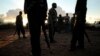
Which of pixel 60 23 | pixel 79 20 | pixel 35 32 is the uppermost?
pixel 79 20

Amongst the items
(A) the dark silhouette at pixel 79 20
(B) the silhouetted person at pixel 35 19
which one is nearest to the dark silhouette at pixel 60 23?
(A) the dark silhouette at pixel 79 20

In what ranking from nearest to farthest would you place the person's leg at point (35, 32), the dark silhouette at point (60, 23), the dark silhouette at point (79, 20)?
the person's leg at point (35, 32), the dark silhouette at point (79, 20), the dark silhouette at point (60, 23)

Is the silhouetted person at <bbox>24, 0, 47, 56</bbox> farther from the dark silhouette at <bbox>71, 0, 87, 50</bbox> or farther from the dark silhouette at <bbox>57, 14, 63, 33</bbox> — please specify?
the dark silhouette at <bbox>57, 14, 63, 33</bbox>

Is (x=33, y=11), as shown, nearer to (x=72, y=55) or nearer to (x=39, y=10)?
(x=39, y=10)

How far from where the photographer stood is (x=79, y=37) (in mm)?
8938

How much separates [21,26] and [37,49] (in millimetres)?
12038

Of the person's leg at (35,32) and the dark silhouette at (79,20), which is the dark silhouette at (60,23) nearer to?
the dark silhouette at (79,20)

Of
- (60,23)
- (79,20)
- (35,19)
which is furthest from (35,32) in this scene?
(60,23)

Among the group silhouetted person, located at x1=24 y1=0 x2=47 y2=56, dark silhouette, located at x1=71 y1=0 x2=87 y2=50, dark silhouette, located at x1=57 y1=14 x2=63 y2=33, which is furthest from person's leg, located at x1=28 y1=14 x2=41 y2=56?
dark silhouette, located at x1=57 y1=14 x2=63 y2=33

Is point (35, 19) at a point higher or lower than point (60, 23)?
higher

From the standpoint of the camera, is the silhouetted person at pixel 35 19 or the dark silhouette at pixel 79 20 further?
the dark silhouette at pixel 79 20

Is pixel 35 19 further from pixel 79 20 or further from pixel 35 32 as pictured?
pixel 79 20

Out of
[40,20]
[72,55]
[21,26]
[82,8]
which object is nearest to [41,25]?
[40,20]

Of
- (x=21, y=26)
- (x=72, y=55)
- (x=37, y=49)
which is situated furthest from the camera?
(x=21, y=26)
